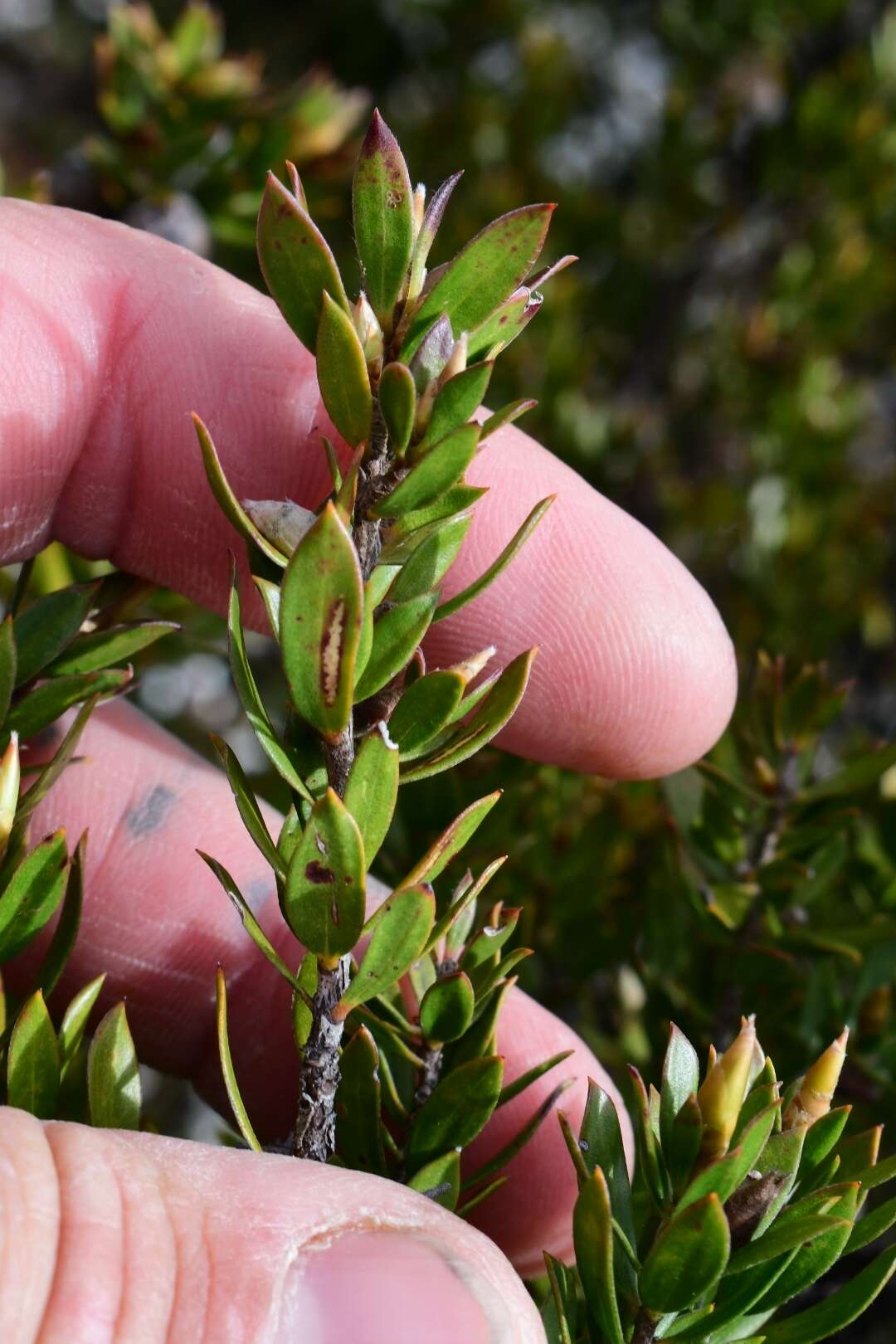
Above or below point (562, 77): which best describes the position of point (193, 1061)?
below

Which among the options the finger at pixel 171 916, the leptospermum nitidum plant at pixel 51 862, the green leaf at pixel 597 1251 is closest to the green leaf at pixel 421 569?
the leptospermum nitidum plant at pixel 51 862

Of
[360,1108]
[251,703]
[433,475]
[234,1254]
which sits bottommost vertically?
[234,1254]

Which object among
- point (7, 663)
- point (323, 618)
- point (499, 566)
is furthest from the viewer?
point (7, 663)

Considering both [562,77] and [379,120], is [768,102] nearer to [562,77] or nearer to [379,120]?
[562,77]

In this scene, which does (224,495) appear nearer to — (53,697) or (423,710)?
(423,710)

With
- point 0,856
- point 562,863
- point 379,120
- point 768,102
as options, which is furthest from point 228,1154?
point 768,102

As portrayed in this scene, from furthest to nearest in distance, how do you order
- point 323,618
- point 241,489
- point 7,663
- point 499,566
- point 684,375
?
point 684,375 < point 241,489 < point 7,663 < point 499,566 < point 323,618

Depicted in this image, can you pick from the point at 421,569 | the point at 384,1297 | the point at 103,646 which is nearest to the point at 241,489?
the point at 103,646
